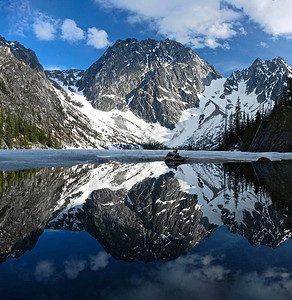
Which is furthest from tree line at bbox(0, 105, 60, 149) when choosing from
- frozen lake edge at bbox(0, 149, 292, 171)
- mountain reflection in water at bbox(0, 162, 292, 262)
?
mountain reflection in water at bbox(0, 162, 292, 262)

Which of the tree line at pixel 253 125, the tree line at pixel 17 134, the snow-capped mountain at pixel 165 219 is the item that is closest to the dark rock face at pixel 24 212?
the snow-capped mountain at pixel 165 219

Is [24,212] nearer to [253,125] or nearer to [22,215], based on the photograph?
[22,215]

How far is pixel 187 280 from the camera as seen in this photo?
4.16m

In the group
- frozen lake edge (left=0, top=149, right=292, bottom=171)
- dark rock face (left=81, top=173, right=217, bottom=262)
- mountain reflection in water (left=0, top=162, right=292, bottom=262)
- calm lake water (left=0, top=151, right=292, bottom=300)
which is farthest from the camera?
frozen lake edge (left=0, top=149, right=292, bottom=171)

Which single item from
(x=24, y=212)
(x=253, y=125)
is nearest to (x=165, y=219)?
(x=24, y=212)

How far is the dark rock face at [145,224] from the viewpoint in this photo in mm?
5492

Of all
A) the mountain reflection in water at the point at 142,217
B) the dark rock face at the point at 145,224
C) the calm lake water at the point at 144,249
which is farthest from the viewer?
the mountain reflection in water at the point at 142,217

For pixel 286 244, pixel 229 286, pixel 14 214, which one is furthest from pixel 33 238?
pixel 286 244

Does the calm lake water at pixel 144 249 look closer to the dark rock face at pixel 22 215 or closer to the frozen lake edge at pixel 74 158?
the dark rock face at pixel 22 215

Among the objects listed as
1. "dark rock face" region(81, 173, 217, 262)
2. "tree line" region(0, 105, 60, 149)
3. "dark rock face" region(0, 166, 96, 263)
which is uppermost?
"tree line" region(0, 105, 60, 149)

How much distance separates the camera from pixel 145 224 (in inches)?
289

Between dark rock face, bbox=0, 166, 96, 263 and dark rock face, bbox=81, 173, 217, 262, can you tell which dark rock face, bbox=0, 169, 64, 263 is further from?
dark rock face, bbox=81, 173, 217, 262

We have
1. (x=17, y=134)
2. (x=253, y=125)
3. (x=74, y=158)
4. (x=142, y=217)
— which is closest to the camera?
(x=142, y=217)

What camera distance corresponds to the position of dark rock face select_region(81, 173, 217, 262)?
5492 millimetres
